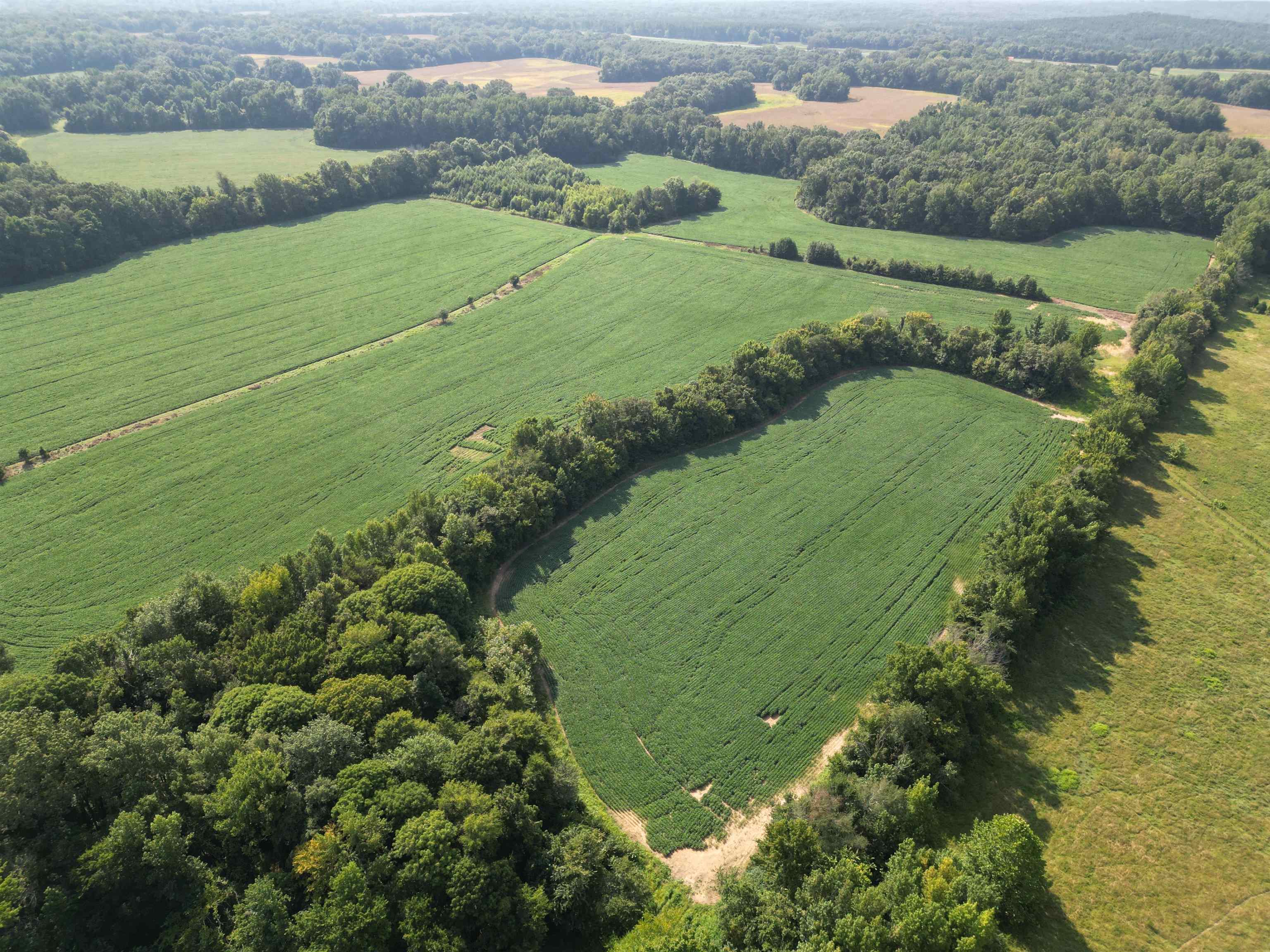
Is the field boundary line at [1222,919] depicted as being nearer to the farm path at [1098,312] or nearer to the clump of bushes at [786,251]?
the farm path at [1098,312]

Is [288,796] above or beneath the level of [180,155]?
beneath

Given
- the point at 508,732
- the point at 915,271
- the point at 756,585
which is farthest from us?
the point at 915,271

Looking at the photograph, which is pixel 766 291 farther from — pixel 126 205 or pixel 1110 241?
pixel 126 205

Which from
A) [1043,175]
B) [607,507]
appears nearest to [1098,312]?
[1043,175]

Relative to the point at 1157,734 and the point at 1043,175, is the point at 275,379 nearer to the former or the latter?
the point at 1157,734

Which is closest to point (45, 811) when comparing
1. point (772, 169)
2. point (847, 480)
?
point (847, 480)

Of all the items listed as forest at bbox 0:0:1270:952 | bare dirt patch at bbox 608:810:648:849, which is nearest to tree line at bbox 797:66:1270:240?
forest at bbox 0:0:1270:952
